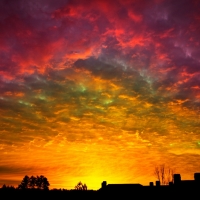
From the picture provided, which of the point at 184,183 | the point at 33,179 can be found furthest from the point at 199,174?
the point at 33,179

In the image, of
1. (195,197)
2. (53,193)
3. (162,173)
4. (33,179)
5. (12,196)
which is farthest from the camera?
(33,179)

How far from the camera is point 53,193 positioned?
40625 mm

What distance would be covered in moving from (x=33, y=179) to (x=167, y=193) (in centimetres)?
12528

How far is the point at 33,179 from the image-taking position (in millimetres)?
147500

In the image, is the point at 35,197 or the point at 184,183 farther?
the point at 35,197

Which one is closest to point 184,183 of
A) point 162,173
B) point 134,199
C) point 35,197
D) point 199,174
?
point 199,174

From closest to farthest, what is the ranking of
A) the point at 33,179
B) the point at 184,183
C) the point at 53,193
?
the point at 184,183, the point at 53,193, the point at 33,179

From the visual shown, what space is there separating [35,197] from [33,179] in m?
116

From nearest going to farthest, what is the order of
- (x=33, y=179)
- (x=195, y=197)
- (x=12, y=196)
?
(x=195, y=197) → (x=12, y=196) → (x=33, y=179)

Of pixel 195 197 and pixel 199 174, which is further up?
pixel 199 174

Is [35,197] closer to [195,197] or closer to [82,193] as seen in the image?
[82,193]

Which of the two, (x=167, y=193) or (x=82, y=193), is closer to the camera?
(x=167, y=193)

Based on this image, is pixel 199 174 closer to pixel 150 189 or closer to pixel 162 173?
pixel 150 189

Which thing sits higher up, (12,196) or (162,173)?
(162,173)
